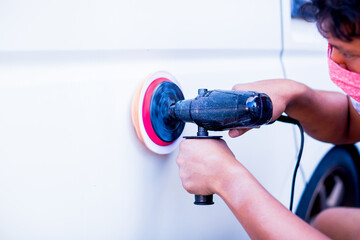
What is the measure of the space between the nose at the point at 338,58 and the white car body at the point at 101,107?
0.28 metres

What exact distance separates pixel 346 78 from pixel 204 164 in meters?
0.38

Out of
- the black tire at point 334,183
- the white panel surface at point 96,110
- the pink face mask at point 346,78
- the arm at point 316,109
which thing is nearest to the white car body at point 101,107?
the white panel surface at point 96,110

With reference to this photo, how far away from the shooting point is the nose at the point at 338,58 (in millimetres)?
978

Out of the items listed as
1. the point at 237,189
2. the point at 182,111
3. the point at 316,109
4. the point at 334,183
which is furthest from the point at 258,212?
the point at 334,183

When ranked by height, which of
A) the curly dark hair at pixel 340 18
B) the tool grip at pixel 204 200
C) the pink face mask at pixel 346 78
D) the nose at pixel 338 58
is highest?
the curly dark hair at pixel 340 18

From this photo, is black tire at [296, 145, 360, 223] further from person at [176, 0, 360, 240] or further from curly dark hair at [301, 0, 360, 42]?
curly dark hair at [301, 0, 360, 42]

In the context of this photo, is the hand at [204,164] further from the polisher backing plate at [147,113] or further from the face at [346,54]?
the face at [346,54]

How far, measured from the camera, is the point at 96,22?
33.4 inches

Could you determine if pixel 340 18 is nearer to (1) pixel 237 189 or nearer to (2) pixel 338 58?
(2) pixel 338 58

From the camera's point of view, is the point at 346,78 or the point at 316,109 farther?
the point at 316,109

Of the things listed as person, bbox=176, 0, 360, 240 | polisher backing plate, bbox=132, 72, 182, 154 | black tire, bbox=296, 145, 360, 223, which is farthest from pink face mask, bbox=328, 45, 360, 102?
black tire, bbox=296, 145, 360, 223

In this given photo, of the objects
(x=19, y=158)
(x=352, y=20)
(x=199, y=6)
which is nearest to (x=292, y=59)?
(x=199, y=6)

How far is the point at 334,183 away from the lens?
6.39 feet

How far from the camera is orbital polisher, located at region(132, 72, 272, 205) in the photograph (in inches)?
33.5
